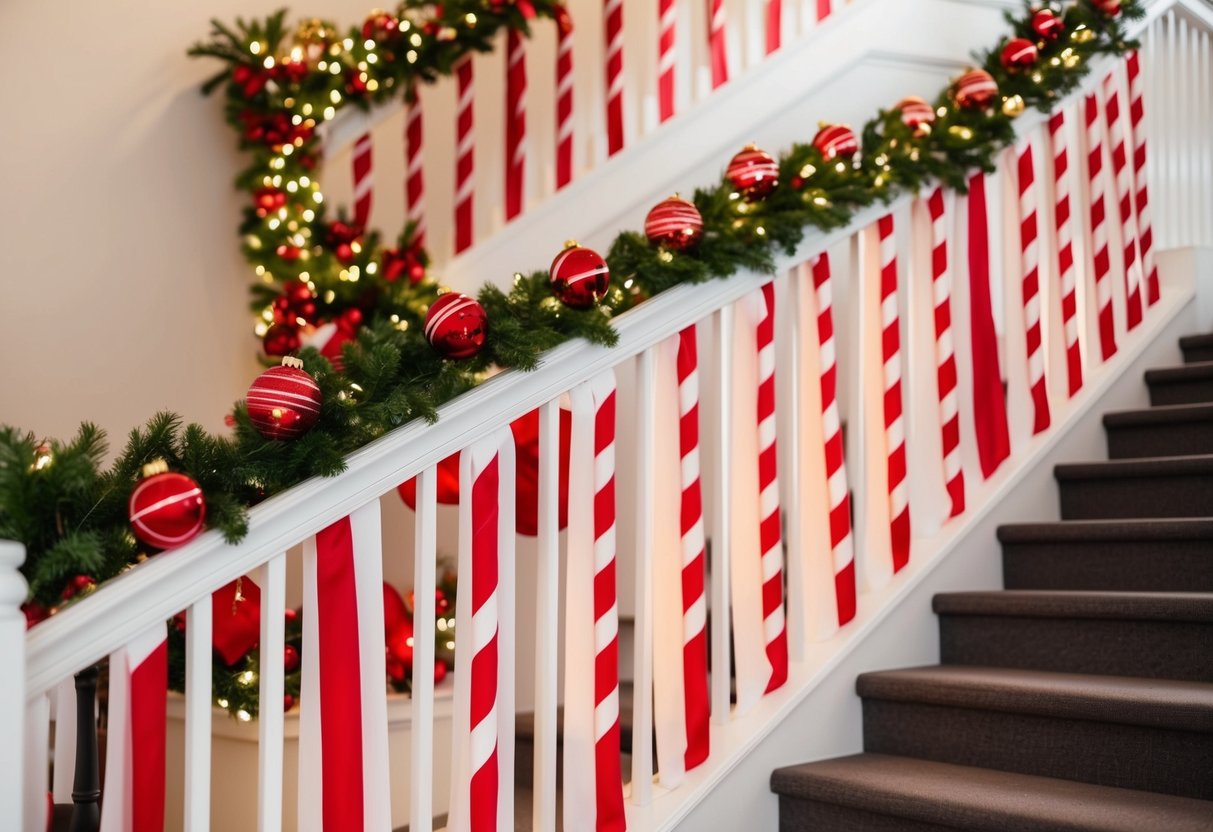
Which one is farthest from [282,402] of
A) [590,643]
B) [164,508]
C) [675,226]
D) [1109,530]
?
[1109,530]

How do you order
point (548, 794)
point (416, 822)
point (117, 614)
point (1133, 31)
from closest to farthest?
point (117, 614) < point (416, 822) < point (548, 794) < point (1133, 31)

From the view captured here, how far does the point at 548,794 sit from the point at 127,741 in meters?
0.63

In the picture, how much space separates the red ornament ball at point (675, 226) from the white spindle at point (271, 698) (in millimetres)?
847

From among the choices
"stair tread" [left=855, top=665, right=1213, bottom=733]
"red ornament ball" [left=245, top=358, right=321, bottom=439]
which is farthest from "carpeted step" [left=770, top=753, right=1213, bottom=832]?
"red ornament ball" [left=245, top=358, right=321, bottom=439]

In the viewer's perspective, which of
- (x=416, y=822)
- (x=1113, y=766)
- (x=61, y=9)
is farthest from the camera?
(x=61, y=9)

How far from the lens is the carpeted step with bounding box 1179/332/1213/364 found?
2977mm

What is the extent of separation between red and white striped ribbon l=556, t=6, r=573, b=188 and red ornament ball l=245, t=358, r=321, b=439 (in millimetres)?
2004

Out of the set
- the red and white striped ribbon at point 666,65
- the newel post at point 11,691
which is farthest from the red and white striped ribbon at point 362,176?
the newel post at point 11,691

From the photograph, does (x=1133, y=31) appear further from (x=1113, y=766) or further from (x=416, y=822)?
(x=416, y=822)

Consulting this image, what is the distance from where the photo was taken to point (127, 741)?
1.32m

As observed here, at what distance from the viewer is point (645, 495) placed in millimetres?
1915

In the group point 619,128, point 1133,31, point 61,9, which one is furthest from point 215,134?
point 1133,31

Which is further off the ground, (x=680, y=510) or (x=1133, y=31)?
(x=1133, y=31)

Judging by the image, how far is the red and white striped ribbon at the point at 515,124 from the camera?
11.0 feet
